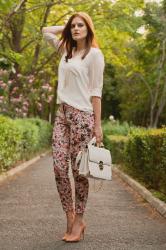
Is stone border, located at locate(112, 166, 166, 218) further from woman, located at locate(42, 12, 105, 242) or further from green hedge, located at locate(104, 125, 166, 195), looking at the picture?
woman, located at locate(42, 12, 105, 242)

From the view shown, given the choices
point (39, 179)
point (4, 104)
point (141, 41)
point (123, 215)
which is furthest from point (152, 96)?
point (123, 215)

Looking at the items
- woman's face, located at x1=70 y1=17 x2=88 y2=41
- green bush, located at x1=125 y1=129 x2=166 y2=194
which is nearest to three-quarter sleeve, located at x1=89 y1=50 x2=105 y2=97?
woman's face, located at x1=70 y1=17 x2=88 y2=41

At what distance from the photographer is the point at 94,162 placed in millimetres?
5539

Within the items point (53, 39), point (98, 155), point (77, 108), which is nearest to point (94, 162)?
point (98, 155)

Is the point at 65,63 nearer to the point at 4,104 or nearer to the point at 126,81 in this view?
the point at 4,104

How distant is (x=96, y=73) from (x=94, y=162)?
802 mm

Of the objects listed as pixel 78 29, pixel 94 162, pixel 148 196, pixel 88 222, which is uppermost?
pixel 78 29

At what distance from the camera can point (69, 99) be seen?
222 inches

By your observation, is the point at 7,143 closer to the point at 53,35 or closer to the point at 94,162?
the point at 53,35

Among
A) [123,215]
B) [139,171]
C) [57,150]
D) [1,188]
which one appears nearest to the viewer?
[57,150]

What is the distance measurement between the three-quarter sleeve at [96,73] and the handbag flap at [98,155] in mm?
496

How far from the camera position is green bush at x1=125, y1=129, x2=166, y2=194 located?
9570mm

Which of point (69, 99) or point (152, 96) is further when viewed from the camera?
point (152, 96)

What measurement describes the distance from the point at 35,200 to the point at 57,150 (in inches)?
151
